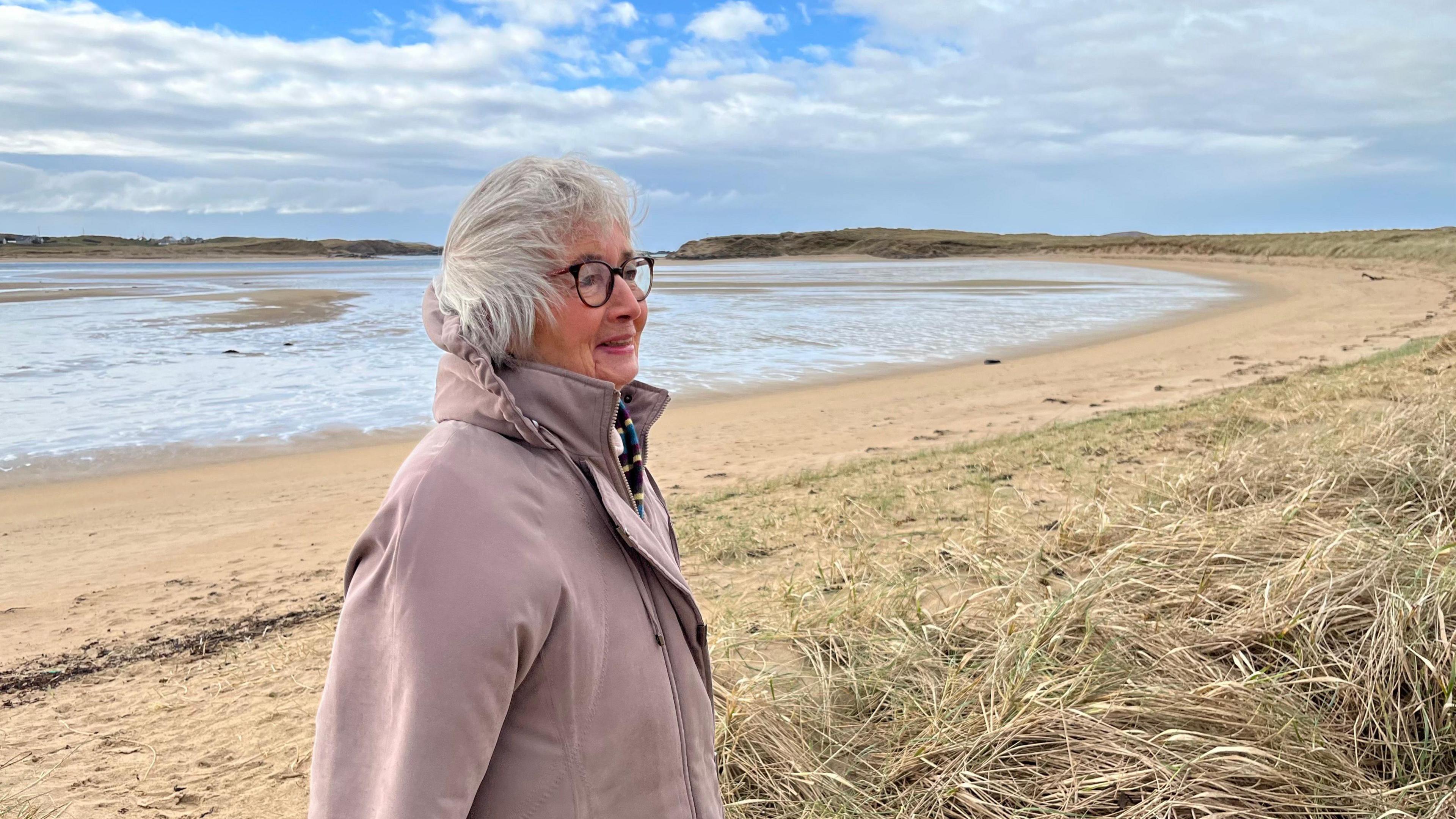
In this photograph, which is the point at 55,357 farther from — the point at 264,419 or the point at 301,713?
the point at 301,713

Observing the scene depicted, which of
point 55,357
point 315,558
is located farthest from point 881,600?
point 55,357

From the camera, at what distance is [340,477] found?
8.74 meters

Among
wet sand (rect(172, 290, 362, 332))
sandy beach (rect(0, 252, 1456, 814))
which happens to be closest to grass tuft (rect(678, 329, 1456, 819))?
sandy beach (rect(0, 252, 1456, 814))

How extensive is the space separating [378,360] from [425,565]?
51.1 ft

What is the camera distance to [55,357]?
15.6 metres

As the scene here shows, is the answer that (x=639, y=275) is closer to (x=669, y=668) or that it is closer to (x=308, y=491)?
(x=669, y=668)

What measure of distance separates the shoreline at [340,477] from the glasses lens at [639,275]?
13.9 feet

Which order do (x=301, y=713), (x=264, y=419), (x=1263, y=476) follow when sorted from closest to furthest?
1. (x=301, y=713)
2. (x=1263, y=476)
3. (x=264, y=419)

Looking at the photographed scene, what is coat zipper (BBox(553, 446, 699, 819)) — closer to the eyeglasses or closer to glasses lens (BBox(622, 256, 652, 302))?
the eyeglasses

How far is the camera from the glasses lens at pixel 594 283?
165 centimetres

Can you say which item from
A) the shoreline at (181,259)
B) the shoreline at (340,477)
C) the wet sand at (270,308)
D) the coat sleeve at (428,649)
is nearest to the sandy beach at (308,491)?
the shoreline at (340,477)

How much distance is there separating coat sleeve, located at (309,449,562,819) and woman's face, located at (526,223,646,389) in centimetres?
35

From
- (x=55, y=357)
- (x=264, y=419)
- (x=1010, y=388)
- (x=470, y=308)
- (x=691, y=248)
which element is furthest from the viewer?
(x=691, y=248)

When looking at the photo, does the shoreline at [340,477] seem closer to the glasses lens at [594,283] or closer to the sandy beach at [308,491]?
the sandy beach at [308,491]
